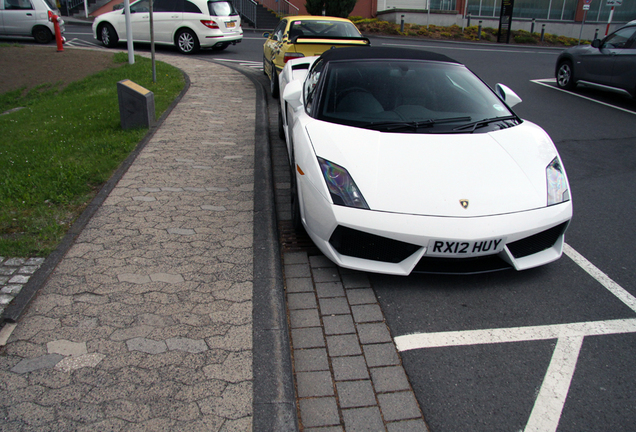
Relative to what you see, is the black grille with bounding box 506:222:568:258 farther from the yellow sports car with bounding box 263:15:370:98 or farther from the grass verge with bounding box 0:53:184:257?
the yellow sports car with bounding box 263:15:370:98

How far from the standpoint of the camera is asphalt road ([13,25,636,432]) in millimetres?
2520

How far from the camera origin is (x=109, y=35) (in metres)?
15.3

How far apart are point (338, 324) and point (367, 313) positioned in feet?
0.74

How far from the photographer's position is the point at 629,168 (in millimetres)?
6223

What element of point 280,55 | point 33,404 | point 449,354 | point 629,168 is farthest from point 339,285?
point 280,55

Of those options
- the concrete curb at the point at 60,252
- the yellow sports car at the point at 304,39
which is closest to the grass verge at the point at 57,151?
the concrete curb at the point at 60,252

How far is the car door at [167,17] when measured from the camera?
48.3 feet

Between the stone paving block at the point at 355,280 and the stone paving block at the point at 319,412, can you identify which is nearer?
the stone paving block at the point at 319,412

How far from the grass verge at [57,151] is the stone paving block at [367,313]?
235 cm

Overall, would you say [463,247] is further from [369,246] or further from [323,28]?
[323,28]

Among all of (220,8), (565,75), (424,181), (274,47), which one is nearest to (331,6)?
(220,8)

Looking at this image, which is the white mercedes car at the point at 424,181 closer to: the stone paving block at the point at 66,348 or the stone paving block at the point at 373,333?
the stone paving block at the point at 373,333

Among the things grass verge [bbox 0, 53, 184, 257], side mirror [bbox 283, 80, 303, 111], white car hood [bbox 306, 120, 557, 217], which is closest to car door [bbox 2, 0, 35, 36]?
grass verge [bbox 0, 53, 184, 257]

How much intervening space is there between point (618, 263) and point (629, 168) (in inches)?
114
